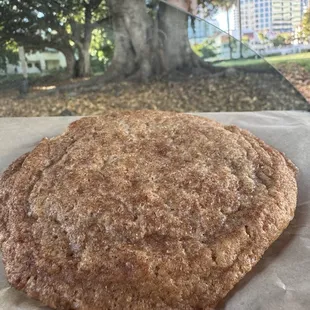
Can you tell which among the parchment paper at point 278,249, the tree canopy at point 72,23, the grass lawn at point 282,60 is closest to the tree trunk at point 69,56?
the tree canopy at point 72,23

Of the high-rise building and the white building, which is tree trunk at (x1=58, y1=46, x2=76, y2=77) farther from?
the high-rise building

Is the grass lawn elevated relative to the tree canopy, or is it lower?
lower

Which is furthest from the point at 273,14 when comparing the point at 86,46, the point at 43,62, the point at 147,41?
the point at 43,62

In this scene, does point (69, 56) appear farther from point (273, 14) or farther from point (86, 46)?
point (273, 14)

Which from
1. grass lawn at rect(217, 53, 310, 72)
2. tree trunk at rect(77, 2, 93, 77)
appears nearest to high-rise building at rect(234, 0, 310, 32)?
grass lawn at rect(217, 53, 310, 72)

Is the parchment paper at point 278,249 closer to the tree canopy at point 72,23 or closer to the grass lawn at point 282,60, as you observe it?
the grass lawn at point 282,60

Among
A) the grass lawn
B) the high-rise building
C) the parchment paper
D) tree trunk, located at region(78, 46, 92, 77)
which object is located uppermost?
the high-rise building

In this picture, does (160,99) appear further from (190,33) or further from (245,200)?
(245,200)
